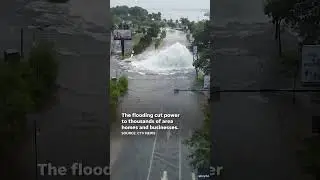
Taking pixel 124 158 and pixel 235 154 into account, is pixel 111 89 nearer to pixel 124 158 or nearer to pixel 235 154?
pixel 124 158

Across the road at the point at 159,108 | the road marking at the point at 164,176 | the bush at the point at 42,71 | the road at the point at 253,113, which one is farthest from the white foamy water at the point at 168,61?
the road marking at the point at 164,176

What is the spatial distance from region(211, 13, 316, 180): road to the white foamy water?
131 millimetres

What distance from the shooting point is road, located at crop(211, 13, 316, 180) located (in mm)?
2143

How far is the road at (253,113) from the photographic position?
84.4 inches

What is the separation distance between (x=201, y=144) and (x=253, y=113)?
28cm

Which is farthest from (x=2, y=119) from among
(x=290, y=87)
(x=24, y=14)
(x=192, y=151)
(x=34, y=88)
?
(x=290, y=87)

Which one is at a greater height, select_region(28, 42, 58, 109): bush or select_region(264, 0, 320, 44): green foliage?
select_region(264, 0, 320, 44): green foliage

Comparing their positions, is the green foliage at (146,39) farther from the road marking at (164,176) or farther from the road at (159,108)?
the road marking at (164,176)

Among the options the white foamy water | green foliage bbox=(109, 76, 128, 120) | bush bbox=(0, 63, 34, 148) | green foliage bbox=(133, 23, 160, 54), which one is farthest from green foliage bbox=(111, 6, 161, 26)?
bush bbox=(0, 63, 34, 148)

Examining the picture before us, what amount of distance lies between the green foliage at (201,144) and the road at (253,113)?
1.2 inches

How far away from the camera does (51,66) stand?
2.14m

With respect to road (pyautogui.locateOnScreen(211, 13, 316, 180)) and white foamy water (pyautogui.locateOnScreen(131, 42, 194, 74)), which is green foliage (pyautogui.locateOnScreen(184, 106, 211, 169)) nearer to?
road (pyautogui.locateOnScreen(211, 13, 316, 180))

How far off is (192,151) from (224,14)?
639 millimetres

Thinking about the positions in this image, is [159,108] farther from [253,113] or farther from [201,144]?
[253,113]
